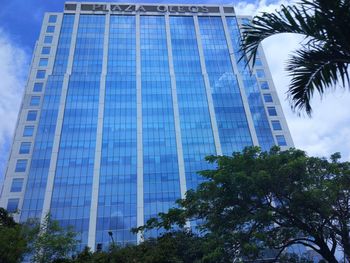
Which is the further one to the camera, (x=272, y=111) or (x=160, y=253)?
(x=272, y=111)

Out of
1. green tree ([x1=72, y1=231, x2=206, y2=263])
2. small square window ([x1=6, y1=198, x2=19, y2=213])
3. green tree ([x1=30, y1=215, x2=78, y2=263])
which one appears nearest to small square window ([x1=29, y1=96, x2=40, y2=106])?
small square window ([x1=6, y1=198, x2=19, y2=213])

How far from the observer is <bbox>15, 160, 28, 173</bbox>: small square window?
155 ft

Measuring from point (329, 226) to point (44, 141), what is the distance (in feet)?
144

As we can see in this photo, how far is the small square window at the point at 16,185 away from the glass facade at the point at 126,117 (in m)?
0.14

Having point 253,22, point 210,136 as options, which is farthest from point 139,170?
point 253,22

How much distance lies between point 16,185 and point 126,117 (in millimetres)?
19674

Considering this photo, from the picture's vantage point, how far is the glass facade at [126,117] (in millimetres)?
45188

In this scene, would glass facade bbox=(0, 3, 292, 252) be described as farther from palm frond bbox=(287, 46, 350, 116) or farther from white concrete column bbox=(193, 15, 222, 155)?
palm frond bbox=(287, 46, 350, 116)

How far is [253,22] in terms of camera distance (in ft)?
18.3

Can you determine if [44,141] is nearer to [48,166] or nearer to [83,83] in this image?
[48,166]

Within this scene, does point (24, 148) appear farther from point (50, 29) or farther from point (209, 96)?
point (209, 96)

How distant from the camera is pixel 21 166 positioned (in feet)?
156

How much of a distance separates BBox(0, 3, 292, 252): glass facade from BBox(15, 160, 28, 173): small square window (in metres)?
0.15

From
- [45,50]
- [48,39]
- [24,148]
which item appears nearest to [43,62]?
[45,50]
